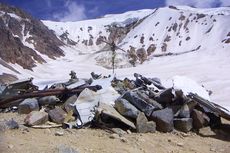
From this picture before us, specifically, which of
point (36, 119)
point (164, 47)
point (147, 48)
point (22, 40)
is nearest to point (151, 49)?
point (147, 48)

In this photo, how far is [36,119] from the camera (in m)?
Answer: 9.65

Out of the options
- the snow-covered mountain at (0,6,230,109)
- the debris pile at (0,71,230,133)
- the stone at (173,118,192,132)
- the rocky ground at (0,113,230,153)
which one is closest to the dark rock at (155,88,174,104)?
the debris pile at (0,71,230,133)

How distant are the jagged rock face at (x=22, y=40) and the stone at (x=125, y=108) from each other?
8897 cm

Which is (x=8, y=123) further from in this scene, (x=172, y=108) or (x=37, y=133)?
(x=172, y=108)

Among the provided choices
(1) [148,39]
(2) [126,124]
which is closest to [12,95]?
(2) [126,124]

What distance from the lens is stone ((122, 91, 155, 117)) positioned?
33.5ft

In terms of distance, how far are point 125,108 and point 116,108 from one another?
0.35 metres

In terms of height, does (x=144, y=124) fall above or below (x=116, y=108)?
below

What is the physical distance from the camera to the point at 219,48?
97000 mm

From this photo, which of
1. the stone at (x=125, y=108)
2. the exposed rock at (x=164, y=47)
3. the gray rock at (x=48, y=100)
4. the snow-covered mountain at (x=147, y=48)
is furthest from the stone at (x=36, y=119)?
the exposed rock at (x=164, y=47)

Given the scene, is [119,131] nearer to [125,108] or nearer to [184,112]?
[125,108]

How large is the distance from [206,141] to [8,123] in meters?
4.68

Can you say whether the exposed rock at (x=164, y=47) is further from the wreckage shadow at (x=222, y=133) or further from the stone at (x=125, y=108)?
the stone at (x=125, y=108)

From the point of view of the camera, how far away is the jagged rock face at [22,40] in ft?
323
